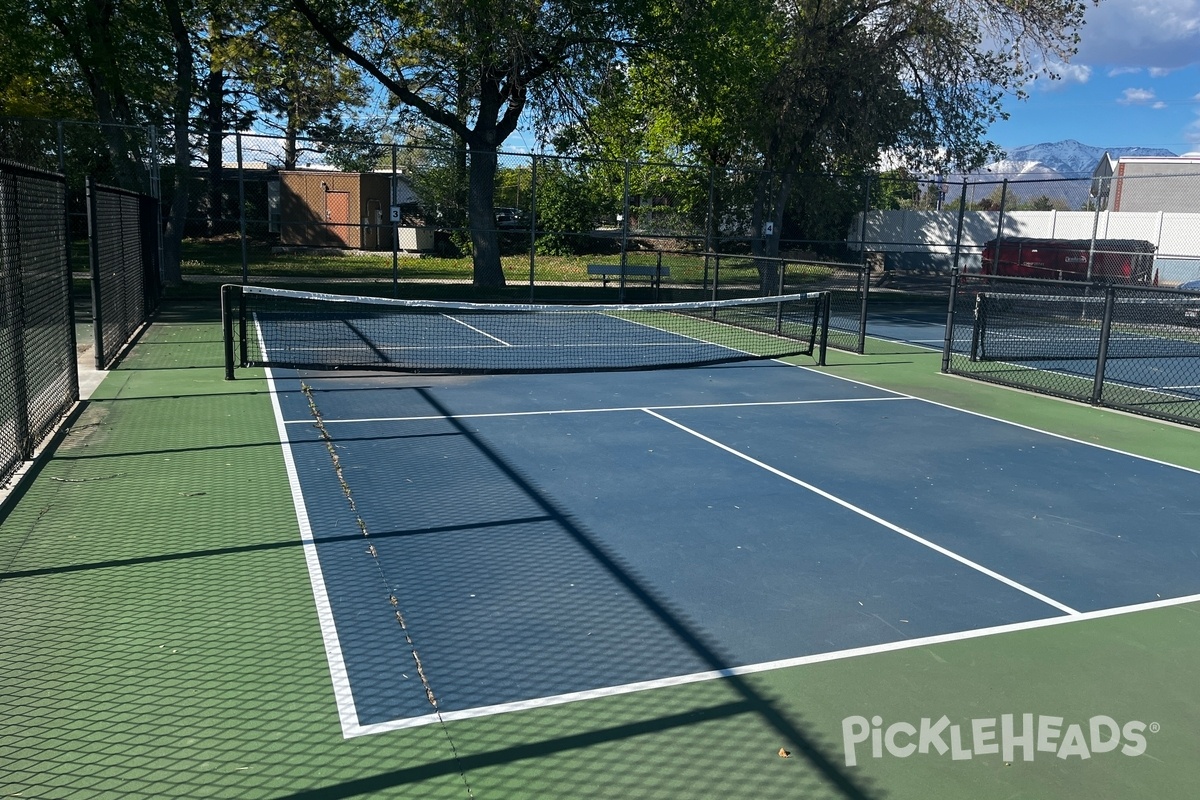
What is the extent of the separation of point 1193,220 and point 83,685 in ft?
108

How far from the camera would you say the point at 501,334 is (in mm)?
18016

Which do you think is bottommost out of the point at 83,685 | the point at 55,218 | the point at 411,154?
the point at 83,685

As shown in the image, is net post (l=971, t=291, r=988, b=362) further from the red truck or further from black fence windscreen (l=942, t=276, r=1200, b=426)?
the red truck

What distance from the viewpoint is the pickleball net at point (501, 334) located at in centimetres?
1306

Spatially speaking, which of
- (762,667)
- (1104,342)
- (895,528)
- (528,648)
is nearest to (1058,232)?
(1104,342)

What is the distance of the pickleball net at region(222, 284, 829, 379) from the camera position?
13062 millimetres

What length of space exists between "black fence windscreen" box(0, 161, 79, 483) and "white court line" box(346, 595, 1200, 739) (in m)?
4.92

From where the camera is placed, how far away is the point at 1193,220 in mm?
28938

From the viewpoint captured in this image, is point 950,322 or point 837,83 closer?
point 950,322

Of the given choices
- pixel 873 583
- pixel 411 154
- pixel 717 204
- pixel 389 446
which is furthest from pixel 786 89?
pixel 873 583

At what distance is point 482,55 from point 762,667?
20.5m

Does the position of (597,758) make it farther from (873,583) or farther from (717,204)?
(717,204)

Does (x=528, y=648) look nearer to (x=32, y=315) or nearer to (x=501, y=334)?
(x=32, y=315)

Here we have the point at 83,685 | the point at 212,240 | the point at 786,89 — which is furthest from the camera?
the point at 212,240
